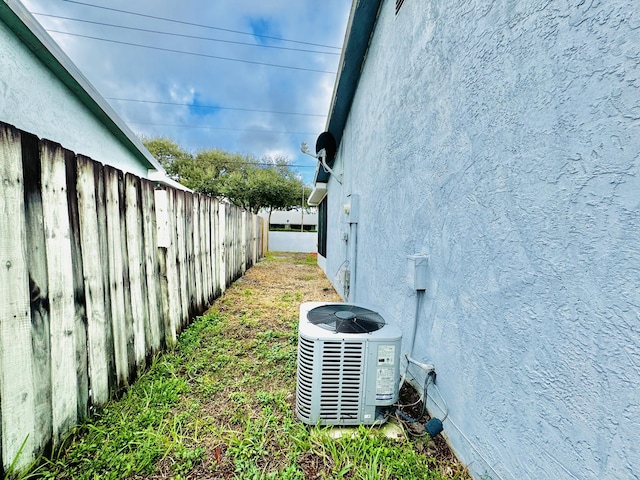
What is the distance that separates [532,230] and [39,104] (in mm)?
5245

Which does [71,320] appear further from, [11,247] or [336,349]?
[336,349]

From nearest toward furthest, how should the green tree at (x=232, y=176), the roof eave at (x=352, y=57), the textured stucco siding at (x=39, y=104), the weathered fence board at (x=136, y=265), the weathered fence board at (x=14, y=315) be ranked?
the weathered fence board at (x=14, y=315), the weathered fence board at (x=136, y=265), the textured stucco siding at (x=39, y=104), the roof eave at (x=352, y=57), the green tree at (x=232, y=176)

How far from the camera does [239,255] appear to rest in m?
7.29

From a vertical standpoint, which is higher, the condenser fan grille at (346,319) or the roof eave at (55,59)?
the roof eave at (55,59)

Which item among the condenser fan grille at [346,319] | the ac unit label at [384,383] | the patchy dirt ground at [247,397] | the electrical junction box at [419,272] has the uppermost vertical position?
the electrical junction box at [419,272]

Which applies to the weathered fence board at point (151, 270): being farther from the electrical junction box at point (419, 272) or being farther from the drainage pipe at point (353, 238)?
the drainage pipe at point (353, 238)

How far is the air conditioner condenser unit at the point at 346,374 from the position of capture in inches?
71.1

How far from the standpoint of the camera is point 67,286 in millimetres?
1597

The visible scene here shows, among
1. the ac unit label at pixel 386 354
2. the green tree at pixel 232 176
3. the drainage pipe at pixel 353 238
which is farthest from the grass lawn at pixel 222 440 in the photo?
the green tree at pixel 232 176

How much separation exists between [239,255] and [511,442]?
22.1ft

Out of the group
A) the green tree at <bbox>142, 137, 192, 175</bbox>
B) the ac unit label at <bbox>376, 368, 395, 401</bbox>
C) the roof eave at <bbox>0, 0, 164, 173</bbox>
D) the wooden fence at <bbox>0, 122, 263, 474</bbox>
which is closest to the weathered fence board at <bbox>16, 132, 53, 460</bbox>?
the wooden fence at <bbox>0, 122, 263, 474</bbox>

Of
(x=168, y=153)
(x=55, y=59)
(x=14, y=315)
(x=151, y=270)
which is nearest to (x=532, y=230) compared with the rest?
(x=14, y=315)

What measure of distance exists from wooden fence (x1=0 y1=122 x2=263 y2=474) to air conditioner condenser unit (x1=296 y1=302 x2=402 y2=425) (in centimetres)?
134

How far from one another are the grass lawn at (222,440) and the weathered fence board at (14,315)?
0.92 feet
